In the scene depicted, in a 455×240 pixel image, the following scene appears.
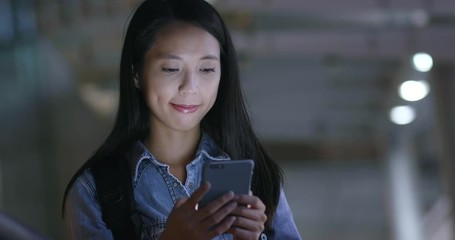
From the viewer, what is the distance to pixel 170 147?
9.08 feet

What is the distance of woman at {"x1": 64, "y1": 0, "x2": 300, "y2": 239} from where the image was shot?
265cm

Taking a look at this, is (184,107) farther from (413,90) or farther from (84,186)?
(413,90)

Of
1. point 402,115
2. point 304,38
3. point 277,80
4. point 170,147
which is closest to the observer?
point 170,147

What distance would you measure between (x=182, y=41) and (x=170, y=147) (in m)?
0.27

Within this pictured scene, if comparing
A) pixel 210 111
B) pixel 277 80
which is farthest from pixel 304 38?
pixel 210 111

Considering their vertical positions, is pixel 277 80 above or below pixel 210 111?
below

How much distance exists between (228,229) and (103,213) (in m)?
0.34

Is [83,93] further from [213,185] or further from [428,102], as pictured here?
[213,185]

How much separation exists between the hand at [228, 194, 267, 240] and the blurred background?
5.68 metres

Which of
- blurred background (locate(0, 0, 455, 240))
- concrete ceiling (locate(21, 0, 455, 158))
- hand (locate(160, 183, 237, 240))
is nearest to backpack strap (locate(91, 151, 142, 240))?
hand (locate(160, 183, 237, 240))

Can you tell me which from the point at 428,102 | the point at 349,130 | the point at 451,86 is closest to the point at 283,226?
the point at 451,86

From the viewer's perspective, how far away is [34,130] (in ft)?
52.6

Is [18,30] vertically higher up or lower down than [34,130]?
higher up

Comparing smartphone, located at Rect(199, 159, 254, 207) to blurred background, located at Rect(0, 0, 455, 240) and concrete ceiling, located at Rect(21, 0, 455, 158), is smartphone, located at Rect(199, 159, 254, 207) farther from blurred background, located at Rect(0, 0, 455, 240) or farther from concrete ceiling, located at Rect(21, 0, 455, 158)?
concrete ceiling, located at Rect(21, 0, 455, 158)
